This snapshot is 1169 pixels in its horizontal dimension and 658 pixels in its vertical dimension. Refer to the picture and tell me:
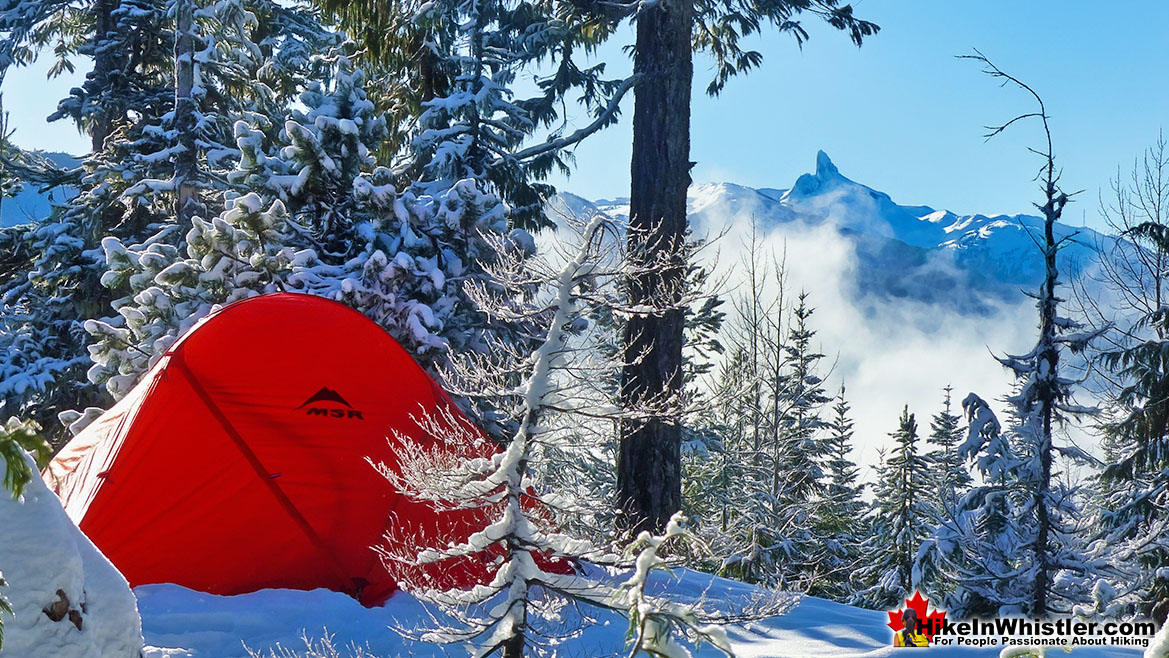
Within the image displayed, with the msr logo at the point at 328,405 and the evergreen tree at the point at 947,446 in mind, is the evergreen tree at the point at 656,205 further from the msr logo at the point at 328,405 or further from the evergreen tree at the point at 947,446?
the evergreen tree at the point at 947,446

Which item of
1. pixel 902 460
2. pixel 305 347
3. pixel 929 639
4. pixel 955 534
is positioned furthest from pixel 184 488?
pixel 902 460

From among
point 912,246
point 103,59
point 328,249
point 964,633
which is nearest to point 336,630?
point 964,633

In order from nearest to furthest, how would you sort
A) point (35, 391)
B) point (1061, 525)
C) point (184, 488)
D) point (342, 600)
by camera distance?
point (342, 600) < point (184, 488) < point (1061, 525) < point (35, 391)

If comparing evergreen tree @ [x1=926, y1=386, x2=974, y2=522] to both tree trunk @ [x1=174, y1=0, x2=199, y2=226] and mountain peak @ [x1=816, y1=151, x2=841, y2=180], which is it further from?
mountain peak @ [x1=816, y1=151, x2=841, y2=180]

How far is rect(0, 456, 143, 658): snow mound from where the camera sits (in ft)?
7.54

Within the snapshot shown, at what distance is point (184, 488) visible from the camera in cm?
620

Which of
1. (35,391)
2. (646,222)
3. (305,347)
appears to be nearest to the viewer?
(305,347)

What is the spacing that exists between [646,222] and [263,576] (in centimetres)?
481

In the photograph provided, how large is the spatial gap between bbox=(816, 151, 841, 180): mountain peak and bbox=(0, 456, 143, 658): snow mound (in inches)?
5147

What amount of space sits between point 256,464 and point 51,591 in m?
4.13

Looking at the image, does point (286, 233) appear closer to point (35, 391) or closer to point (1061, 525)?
point (35, 391)

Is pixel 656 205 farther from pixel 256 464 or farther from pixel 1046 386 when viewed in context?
pixel 1046 386

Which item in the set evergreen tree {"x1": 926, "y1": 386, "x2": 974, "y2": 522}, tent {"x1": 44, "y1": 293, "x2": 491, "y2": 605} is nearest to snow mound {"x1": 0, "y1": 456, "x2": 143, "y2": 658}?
tent {"x1": 44, "y1": 293, "x2": 491, "y2": 605}

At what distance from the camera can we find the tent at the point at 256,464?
607cm
